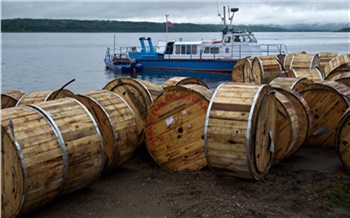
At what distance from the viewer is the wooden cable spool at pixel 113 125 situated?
8578 millimetres

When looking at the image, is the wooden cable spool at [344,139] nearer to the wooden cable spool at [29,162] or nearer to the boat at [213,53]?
the wooden cable spool at [29,162]

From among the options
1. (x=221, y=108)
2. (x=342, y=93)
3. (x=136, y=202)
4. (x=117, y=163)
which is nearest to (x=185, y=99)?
(x=221, y=108)

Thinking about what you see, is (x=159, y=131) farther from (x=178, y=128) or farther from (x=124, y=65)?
(x=124, y=65)

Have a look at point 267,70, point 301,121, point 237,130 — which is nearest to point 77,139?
point 237,130

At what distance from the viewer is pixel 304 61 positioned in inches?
762

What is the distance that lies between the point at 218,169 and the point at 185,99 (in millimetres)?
1816

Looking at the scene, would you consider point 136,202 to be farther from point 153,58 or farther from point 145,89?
point 153,58

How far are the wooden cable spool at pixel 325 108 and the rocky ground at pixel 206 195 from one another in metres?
1.85

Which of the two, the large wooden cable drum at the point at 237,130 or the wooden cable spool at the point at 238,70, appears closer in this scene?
the large wooden cable drum at the point at 237,130

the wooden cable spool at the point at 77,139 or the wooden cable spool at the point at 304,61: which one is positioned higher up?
the wooden cable spool at the point at 304,61

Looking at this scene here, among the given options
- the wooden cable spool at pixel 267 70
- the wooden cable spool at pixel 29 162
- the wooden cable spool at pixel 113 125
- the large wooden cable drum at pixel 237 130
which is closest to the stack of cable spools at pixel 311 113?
the large wooden cable drum at pixel 237 130

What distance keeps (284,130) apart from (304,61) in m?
10.9

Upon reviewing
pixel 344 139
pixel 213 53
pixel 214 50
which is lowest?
pixel 344 139

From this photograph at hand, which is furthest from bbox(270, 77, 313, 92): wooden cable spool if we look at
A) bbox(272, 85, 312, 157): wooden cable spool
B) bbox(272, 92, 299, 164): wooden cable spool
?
bbox(272, 92, 299, 164): wooden cable spool
